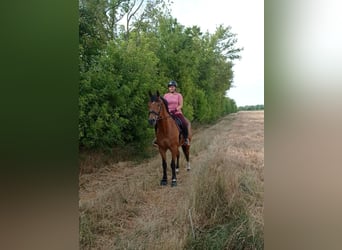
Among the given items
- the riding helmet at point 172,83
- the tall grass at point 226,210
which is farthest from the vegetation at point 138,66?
the tall grass at point 226,210

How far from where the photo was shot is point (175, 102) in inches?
98.3

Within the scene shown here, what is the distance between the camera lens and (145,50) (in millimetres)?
2426

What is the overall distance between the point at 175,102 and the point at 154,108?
16 cm

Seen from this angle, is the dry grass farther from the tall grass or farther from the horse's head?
the horse's head

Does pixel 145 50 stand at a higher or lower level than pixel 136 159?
higher

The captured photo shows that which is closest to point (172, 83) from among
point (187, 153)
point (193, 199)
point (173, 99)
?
point (173, 99)

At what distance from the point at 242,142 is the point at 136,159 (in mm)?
766

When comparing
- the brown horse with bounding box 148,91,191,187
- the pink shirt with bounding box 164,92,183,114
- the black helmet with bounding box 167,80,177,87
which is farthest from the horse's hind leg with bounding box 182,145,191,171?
the black helmet with bounding box 167,80,177,87

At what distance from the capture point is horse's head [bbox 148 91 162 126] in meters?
2.44

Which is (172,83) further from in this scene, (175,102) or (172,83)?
(175,102)
